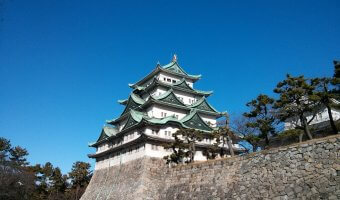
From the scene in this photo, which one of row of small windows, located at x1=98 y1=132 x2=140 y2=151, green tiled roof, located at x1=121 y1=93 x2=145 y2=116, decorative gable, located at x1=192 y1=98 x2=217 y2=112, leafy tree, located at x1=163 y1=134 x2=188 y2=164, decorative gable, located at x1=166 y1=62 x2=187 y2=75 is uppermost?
decorative gable, located at x1=166 y1=62 x2=187 y2=75

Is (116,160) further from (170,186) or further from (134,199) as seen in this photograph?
(170,186)

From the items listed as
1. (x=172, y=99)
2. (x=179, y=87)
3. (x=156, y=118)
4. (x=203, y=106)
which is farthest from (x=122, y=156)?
(x=203, y=106)

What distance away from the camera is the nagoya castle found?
31.6 meters

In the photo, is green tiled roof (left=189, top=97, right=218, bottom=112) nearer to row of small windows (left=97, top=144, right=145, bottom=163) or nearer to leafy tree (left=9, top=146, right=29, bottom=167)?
row of small windows (left=97, top=144, right=145, bottom=163)

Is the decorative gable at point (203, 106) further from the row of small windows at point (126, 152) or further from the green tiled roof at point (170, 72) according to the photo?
the row of small windows at point (126, 152)

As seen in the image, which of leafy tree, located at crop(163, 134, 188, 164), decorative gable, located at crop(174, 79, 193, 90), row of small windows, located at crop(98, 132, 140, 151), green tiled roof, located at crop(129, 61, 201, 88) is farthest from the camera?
green tiled roof, located at crop(129, 61, 201, 88)

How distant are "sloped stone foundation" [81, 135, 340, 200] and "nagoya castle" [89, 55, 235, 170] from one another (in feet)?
9.16

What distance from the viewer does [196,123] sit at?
111ft

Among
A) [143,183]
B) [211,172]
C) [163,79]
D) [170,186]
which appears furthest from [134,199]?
[163,79]

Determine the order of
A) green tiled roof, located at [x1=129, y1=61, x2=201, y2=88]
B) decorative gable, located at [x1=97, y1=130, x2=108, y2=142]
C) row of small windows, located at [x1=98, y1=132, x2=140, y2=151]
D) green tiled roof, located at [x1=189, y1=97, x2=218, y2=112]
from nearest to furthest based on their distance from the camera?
row of small windows, located at [x1=98, y1=132, x2=140, y2=151] < green tiled roof, located at [x1=189, y1=97, x2=218, y2=112] < decorative gable, located at [x1=97, y1=130, x2=108, y2=142] < green tiled roof, located at [x1=129, y1=61, x2=201, y2=88]

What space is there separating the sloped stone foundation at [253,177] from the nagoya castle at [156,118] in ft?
9.16

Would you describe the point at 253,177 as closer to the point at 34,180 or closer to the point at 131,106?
the point at 131,106

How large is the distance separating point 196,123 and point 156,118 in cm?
478

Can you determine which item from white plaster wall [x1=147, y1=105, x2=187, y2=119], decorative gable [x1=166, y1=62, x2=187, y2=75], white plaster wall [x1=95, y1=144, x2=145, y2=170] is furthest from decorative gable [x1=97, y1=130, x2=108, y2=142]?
decorative gable [x1=166, y1=62, x2=187, y2=75]
